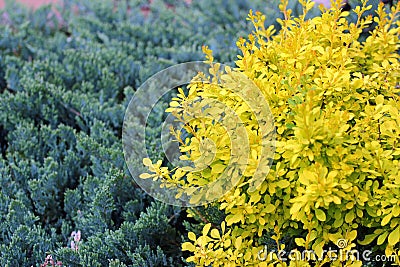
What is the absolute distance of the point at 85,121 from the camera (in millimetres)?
3156

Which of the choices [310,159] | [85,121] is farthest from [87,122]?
[310,159]

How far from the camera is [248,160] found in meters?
1.74

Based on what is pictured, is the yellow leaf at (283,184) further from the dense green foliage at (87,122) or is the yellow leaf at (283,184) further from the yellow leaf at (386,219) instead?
the dense green foliage at (87,122)

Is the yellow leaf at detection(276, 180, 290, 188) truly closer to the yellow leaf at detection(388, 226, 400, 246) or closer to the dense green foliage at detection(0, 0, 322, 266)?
the yellow leaf at detection(388, 226, 400, 246)

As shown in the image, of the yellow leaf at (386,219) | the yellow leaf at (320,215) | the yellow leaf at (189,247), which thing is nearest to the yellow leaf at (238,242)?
the yellow leaf at (189,247)

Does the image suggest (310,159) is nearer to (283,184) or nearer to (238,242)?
(283,184)

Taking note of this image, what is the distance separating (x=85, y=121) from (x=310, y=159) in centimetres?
183

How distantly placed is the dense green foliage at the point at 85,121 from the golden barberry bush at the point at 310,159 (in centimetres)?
52

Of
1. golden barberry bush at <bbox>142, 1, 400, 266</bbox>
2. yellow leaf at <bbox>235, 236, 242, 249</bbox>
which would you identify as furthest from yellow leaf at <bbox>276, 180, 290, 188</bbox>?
yellow leaf at <bbox>235, 236, 242, 249</bbox>

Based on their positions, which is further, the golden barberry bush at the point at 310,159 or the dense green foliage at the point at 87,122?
the dense green foliage at the point at 87,122

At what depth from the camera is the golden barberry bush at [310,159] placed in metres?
1.66

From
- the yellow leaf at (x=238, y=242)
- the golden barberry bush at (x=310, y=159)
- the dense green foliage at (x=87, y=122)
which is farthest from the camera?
the dense green foliage at (x=87, y=122)

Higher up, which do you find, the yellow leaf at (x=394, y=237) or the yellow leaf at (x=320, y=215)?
the yellow leaf at (x=320, y=215)

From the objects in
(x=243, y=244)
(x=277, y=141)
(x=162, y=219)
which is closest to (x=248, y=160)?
(x=277, y=141)
